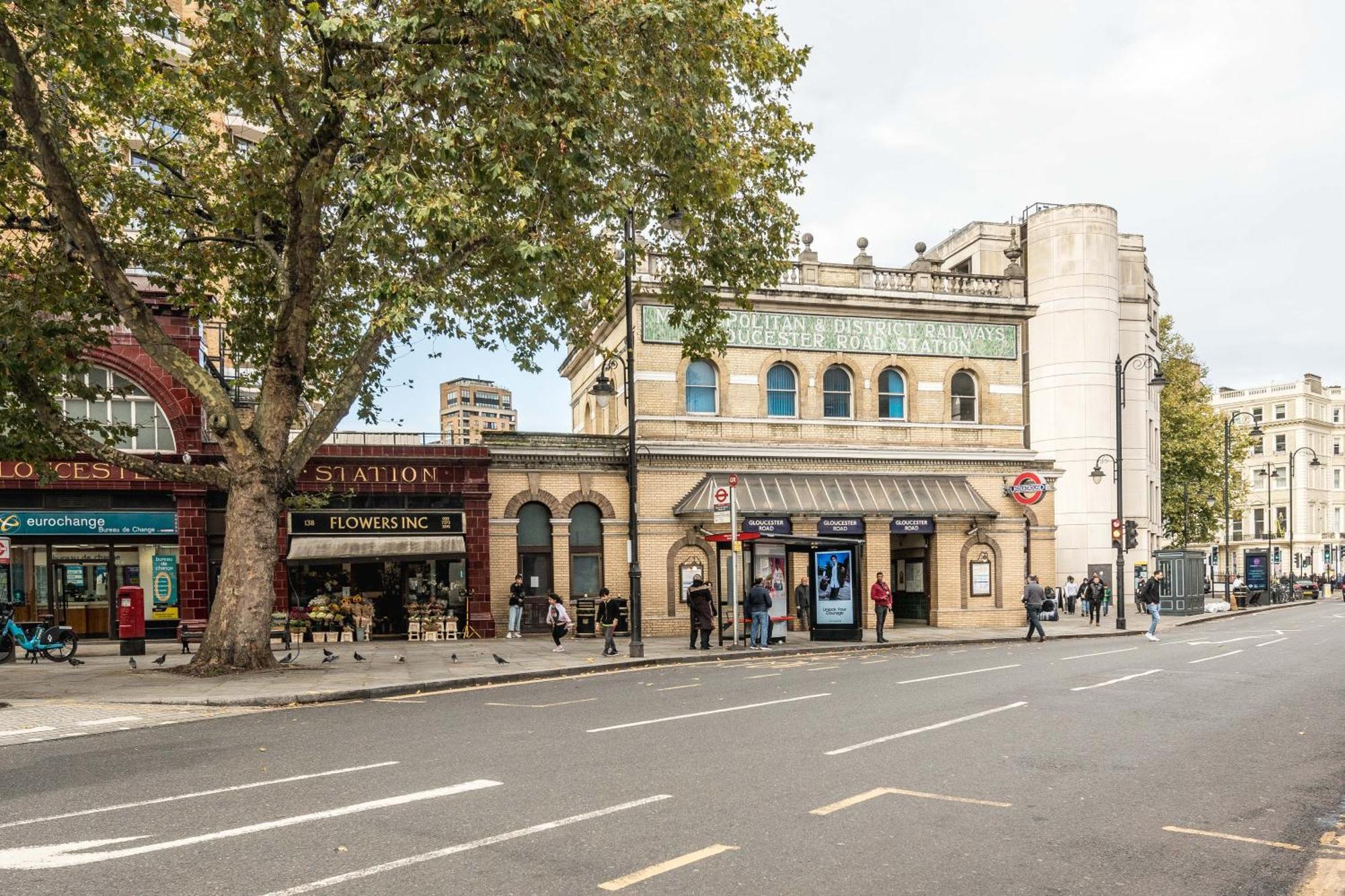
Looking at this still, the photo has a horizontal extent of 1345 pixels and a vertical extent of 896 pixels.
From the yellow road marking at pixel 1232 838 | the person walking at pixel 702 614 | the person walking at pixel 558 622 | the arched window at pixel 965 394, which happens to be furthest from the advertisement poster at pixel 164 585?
the yellow road marking at pixel 1232 838

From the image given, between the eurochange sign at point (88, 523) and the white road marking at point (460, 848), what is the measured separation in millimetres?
21202

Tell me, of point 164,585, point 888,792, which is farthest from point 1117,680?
point 164,585

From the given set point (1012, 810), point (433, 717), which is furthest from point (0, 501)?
point (1012, 810)

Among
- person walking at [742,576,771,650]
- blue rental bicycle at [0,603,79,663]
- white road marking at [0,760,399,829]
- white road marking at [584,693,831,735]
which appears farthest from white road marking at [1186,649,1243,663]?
blue rental bicycle at [0,603,79,663]

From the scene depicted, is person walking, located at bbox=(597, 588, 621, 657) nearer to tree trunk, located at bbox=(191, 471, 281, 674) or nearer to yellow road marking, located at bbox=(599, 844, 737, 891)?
tree trunk, located at bbox=(191, 471, 281, 674)

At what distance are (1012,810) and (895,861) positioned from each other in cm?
177

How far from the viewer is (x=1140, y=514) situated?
51250 millimetres

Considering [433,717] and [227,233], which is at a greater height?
[227,233]

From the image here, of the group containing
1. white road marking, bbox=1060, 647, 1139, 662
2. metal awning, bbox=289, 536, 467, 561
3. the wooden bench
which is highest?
metal awning, bbox=289, 536, 467, 561

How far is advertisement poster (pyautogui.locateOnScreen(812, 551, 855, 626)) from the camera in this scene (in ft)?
84.3

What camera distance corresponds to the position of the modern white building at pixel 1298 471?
92438mm

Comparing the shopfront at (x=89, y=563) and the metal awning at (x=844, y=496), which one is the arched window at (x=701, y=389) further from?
the shopfront at (x=89, y=563)

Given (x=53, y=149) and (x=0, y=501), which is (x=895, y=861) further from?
(x=0, y=501)

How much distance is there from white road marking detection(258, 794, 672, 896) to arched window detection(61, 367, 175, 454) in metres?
21.4
